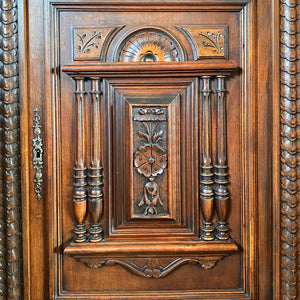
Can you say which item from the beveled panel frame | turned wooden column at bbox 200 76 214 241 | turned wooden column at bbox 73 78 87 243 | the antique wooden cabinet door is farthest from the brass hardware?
turned wooden column at bbox 200 76 214 241

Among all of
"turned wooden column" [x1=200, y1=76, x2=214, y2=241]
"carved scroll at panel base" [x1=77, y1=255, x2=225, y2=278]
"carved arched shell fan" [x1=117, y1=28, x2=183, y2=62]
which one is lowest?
"carved scroll at panel base" [x1=77, y1=255, x2=225, y2=278]

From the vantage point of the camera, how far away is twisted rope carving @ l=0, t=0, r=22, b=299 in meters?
0.97

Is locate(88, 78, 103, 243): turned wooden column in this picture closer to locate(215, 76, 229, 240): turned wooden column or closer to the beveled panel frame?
the beveled panel frame

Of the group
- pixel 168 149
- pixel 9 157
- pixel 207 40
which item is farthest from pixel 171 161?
pixel 9 157

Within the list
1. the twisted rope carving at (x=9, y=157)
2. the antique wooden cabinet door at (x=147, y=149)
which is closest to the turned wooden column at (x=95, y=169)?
the antique wooden cabinet door at (x=147, y=149)

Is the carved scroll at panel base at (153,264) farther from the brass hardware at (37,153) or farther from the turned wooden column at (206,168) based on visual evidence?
the brass hardware at (37,153)

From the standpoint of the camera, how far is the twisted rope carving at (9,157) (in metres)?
0.97

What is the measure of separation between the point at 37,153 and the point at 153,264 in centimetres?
52

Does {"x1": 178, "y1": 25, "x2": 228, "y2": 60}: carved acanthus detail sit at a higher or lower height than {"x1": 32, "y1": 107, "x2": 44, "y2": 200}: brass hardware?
higher

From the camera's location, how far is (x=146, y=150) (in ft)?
3.42

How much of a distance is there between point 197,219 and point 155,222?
139mm

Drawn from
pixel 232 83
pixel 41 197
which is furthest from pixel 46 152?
pixel 232 83

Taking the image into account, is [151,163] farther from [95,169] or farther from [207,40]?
[207,40]

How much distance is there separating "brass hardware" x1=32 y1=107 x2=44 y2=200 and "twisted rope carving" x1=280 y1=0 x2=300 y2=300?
0.77 meters
